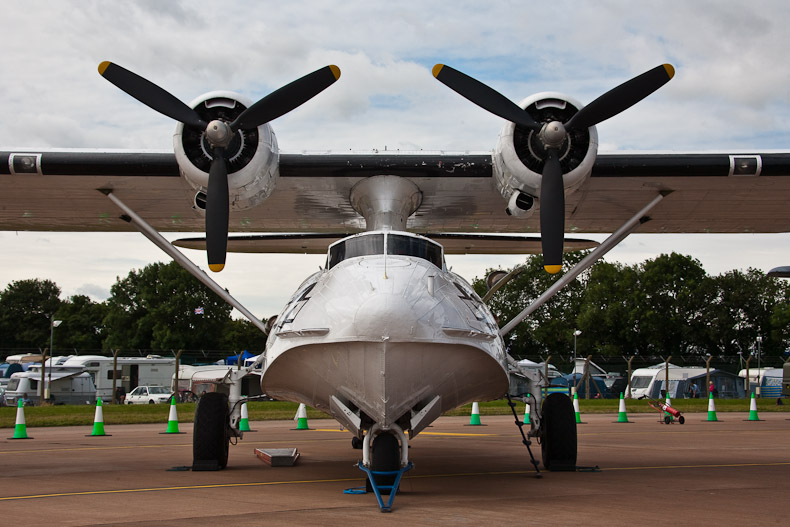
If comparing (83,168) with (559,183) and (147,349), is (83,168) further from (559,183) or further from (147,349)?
(147,349)

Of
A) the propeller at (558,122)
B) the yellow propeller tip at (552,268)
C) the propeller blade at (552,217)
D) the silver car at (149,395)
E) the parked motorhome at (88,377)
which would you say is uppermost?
the propeller at (558,122)

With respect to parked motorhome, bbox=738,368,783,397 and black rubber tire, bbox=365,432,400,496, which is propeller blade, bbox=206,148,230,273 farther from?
parked motorhome, bbox=738,368,783,397

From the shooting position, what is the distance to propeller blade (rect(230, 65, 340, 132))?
925 centimetres

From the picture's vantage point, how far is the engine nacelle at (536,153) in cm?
965

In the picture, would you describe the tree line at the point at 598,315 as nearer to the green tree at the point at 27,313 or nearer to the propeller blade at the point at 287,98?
the green tree at the point at 27,313

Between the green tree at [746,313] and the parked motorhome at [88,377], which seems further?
the green tree at [746,313]

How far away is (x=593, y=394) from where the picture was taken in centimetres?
4303

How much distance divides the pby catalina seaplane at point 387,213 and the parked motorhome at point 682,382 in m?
30.1

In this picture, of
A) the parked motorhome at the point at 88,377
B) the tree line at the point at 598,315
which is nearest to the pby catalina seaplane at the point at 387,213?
the parked motorhome at the point at 88,377


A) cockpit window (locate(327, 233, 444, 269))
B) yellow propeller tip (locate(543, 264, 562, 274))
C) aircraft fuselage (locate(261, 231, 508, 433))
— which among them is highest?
cockpit window (locate(327, 233, 444, 269))

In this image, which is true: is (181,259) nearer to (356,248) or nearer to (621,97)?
(356,248)

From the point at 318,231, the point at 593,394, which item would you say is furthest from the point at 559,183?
the point at 593,394

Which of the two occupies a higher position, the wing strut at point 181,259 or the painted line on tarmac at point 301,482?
the wing strut at point 181,259

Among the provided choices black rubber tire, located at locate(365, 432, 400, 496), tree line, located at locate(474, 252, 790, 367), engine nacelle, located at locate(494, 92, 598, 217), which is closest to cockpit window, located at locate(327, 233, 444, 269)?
engine nacelle, located at locate(494, 92, 598, 217)
